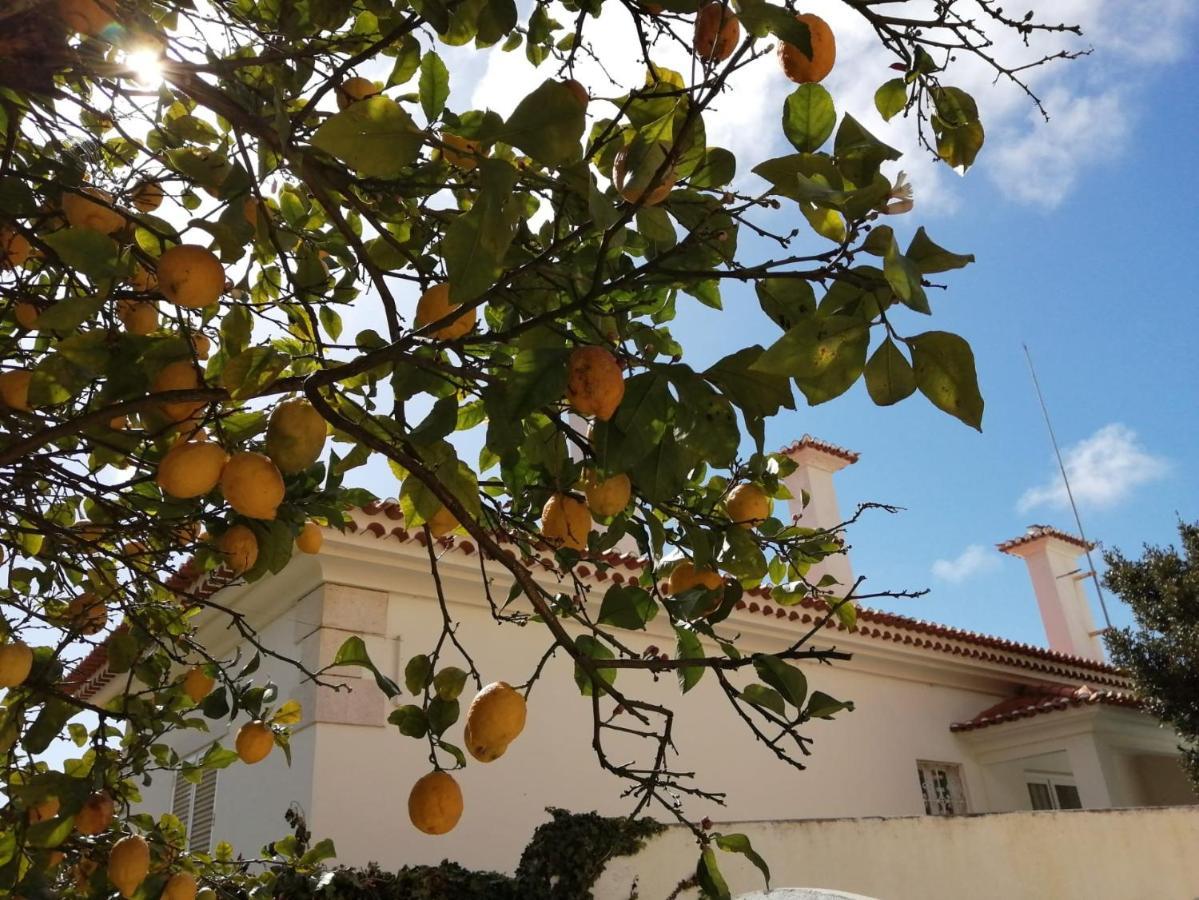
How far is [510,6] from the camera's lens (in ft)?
4.69

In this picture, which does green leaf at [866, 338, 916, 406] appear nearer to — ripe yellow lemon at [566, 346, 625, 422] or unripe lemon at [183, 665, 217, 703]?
ripe yellow lemon at [566, 346, 625, 422]

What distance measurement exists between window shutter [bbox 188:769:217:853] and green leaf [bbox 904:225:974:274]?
20.7ft

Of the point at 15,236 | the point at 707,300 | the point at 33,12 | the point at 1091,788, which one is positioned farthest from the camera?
the point at 1091,788

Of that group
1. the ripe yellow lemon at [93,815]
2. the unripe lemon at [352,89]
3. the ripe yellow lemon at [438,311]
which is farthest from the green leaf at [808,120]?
the ripe yellow lemon at [93,815]

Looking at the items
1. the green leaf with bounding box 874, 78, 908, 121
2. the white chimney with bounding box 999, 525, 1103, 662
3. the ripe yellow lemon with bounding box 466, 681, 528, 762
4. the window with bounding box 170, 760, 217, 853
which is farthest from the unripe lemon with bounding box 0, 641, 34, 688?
the white chimney with bounding box 999, 525, 1103, 662

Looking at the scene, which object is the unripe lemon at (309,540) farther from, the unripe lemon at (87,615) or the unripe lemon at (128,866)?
the unripe lemon at (128,866)

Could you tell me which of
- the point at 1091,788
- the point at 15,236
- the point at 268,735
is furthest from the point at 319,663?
the point at 1091,788

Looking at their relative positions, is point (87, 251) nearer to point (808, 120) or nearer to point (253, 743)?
point (808, 120)

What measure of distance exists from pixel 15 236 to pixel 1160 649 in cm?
970

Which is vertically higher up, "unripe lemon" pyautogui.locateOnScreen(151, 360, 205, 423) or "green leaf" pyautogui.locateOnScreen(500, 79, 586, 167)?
"unripe lemon" pyautogui.locateOnScreen(151, 360, 205, 423)

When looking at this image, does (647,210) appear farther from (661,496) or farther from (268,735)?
(268,735)

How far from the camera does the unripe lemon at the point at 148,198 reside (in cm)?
233

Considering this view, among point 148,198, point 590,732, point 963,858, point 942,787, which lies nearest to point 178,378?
point 148,198

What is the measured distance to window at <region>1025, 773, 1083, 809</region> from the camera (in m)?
8.98
